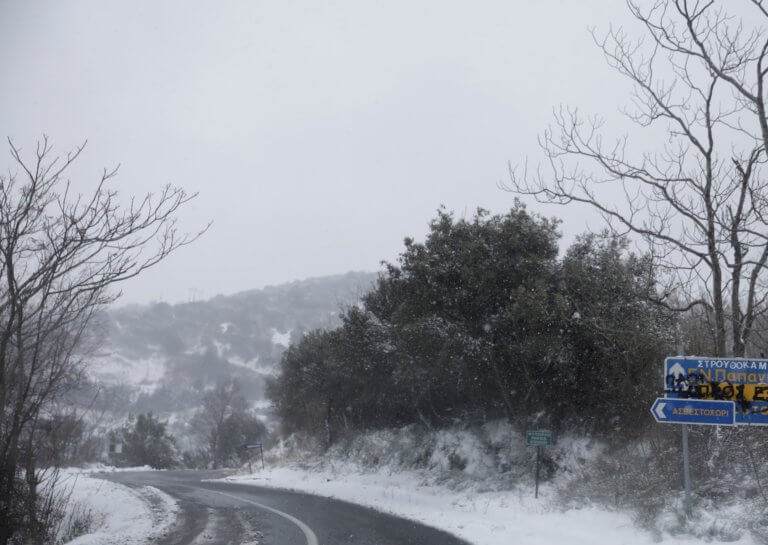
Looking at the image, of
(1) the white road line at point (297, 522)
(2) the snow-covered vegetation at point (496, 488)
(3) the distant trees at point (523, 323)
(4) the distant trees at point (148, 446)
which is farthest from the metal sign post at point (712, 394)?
(4) the distant trees at point (148, 446)

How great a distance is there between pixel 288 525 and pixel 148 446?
50.6m

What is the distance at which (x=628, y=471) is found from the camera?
12508 mm

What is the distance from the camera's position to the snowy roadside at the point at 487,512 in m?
10.2

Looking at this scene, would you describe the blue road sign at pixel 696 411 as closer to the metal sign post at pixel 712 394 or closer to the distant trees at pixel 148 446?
the metal sign post at pixel 712 394

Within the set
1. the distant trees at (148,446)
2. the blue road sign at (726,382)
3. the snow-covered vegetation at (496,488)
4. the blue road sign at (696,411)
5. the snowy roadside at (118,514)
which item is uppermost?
the blue road sign at (726,382)

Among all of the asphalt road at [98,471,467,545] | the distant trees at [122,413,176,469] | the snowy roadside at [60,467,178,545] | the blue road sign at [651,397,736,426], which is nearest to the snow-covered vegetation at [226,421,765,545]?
the asphalt road at [98,471,467,545]

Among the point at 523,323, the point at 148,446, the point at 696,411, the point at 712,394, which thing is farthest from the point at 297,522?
the point at 148,446

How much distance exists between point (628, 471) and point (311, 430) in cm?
2050

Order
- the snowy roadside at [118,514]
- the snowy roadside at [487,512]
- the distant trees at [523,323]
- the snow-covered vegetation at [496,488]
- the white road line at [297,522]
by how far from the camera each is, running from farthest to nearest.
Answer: the distant trees at [523,323], the snowy roadside at [118,514], the white road line at [297,522], the snowy roadside at [487,512], the snow-covered vegetation at [496,488]

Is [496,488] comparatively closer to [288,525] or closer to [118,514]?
[288,525]

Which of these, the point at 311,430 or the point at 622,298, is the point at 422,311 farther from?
the point at 311,430

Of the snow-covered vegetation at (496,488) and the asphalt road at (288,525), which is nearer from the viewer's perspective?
the snow-covered vegetation at (496,488)

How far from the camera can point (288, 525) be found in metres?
12.7

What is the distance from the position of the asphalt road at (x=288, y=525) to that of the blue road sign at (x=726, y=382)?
4.36m
